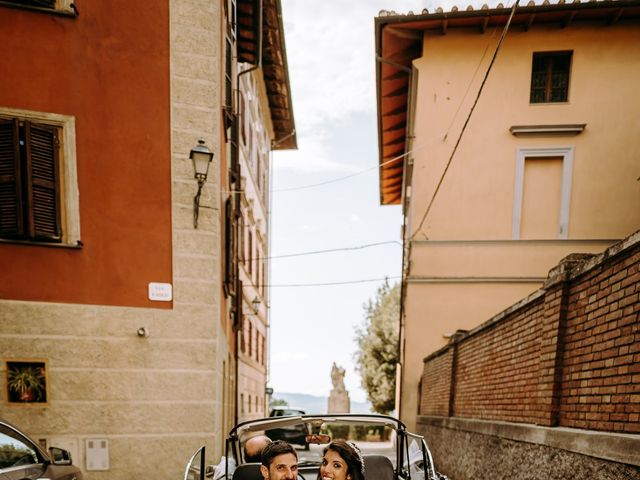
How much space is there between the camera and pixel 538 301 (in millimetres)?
5523

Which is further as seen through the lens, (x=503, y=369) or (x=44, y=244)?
(x=44, y=244)

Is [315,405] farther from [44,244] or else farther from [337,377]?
[44,244]

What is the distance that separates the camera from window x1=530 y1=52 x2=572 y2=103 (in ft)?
41.2

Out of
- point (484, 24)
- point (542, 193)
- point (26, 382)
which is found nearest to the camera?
point (26, 382)

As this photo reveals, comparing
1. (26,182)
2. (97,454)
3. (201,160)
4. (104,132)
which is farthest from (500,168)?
(97,454)

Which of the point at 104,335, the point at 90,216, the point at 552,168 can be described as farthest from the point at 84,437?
the point at 552,168

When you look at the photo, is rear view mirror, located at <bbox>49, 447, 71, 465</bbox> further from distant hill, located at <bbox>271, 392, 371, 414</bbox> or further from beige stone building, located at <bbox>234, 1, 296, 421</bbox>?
distant hill, located at <bbox>271, 392, 371, 414</bbox>

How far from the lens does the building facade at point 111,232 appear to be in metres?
7.18

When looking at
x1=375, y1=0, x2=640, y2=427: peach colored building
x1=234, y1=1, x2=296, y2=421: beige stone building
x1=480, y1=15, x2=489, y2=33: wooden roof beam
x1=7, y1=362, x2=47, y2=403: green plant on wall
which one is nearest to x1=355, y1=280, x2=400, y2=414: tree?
x1=234, y1=1, x2=296, y2=421: beige stone building

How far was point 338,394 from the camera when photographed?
26.1 m

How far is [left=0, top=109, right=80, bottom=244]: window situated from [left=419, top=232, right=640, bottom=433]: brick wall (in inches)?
291

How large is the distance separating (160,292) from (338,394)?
67.4 feet

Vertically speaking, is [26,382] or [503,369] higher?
[503,369]

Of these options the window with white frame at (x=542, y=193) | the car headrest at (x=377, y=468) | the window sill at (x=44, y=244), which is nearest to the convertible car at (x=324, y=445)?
the car headrest at (x=377, y=468)
